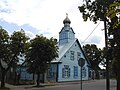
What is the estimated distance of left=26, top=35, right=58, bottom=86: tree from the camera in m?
34.8

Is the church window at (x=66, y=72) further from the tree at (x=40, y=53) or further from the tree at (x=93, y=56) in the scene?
the tree at (x=93, y=56)

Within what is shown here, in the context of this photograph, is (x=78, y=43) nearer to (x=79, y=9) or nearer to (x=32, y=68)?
(x=32, y=68)

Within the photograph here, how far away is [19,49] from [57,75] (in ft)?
55.7

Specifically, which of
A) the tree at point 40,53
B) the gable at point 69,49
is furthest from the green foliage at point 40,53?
the gable at point 69,49

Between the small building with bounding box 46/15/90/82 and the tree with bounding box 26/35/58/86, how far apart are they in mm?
11550

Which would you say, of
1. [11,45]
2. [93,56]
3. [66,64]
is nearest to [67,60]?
[66,64]

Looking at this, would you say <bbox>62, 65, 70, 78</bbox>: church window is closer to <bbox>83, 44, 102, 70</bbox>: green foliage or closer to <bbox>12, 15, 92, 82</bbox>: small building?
<bbox>12, 15, 92, 82</bbox>: small building

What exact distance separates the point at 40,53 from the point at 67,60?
15314 millimetres

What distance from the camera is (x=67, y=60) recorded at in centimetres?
4944

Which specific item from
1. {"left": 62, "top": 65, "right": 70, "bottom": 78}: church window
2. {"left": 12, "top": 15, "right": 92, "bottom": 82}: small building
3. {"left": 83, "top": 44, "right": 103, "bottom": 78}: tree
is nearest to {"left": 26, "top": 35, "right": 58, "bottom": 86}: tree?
{"left": 12, "top": 15, "right": 92, "bottom": 82}: small building

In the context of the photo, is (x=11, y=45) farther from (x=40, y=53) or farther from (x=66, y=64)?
(x=66, y=64)

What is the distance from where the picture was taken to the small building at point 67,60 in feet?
155

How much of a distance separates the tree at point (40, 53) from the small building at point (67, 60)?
37.9ft

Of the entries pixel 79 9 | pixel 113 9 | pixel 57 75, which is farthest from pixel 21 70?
pixel 113 9
